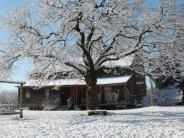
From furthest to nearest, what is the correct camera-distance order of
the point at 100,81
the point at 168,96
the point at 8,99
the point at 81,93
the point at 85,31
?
the point at 8,99 < the point at 168,96 < the point at 81,93 < the point at 100,81 < the point at 85,31

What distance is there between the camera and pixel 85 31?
90.5 feet

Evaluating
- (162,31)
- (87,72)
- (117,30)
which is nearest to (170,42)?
(162,31)

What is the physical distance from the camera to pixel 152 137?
48.1 ft

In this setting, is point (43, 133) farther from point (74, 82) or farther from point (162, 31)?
point (74, 82)

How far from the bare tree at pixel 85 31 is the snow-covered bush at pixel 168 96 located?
56.8 feet

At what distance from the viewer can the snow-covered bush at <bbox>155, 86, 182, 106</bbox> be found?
151 feet

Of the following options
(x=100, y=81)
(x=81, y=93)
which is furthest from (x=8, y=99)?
(x=100, y=81)

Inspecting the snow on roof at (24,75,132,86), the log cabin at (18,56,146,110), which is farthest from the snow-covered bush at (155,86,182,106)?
the snow on roof at (24,75,132,86)

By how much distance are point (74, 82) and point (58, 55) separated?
15356 millimetres

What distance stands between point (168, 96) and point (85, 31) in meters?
23.7

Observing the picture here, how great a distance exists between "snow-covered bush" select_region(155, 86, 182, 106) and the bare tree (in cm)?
1730

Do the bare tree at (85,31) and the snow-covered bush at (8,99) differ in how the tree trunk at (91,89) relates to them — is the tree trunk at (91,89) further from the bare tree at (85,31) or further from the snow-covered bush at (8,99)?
the snow-covered bush at (8,99)

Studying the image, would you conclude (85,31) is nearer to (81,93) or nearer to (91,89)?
(91,89)

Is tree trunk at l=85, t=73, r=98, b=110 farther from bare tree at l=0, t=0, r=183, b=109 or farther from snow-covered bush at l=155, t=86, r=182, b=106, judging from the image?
snow-covered bush at l=155, t=86, r=182, b=106
